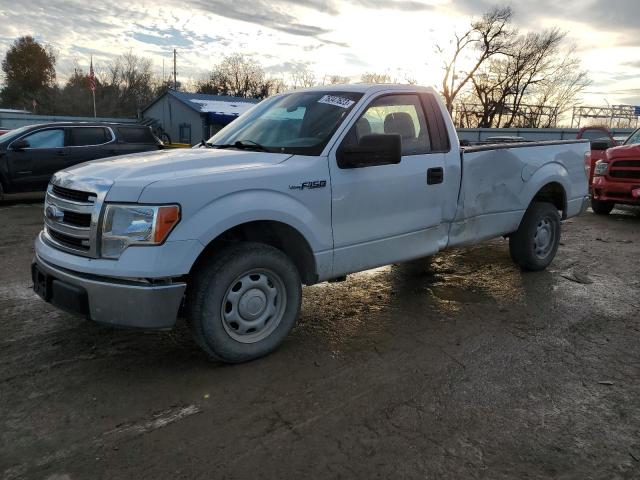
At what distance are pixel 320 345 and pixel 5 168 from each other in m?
9.27

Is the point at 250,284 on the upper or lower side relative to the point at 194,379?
upper

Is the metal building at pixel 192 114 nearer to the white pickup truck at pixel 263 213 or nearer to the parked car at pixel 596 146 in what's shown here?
the parked car at pixel 596 146

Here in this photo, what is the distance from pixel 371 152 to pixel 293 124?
0.81 meters

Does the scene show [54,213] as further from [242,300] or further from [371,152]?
[371,152]

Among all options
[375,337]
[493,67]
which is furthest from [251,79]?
[375,337]

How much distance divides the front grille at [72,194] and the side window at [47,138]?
8161 mm

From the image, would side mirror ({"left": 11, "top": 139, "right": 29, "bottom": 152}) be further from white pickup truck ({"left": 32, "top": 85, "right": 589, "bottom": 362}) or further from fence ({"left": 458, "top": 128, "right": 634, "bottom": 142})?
fence ({"left": 458, "top": 128, "right": 634, "bottom": 142})

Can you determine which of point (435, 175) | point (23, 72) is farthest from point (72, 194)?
point (23, 72)

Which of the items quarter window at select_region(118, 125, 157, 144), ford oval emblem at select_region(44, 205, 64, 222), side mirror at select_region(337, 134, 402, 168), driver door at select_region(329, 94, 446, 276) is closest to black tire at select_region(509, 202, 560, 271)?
driver door at select_region(329, 94, 446, 276)

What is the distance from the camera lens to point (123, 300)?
3049 millimetres

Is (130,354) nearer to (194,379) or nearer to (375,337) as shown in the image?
(194,379)

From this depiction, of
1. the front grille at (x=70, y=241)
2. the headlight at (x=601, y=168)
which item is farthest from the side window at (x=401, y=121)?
the headlight at (x=601, y=168)

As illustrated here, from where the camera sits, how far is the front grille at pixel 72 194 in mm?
3212

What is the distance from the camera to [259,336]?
11.7ft
